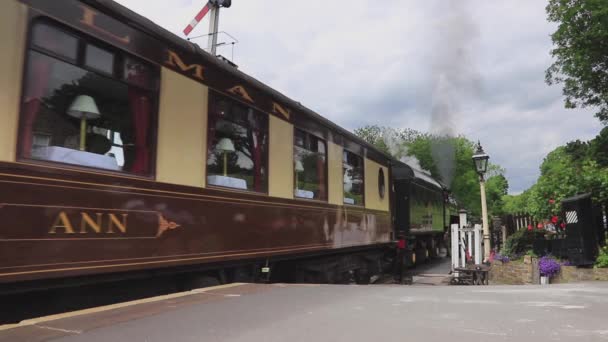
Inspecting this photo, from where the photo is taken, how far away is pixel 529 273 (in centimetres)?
788

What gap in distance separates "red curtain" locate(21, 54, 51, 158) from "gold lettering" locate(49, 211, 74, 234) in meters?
0.45

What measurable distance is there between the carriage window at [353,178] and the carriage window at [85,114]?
4673mm

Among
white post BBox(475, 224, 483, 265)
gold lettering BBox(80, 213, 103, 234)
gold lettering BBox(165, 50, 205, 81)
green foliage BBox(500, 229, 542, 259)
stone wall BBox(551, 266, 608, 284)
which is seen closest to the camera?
gold lettering BBox(80, 213, 103, 234)

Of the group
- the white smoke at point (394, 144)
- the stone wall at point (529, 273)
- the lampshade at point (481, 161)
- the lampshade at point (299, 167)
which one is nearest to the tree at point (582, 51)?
the lampshade at point (481, 161)

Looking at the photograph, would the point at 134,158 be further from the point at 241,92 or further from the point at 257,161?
the point at 257,161

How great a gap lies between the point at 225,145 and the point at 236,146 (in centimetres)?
18

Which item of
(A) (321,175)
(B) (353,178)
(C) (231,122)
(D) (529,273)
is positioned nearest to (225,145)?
(C) (231,122)

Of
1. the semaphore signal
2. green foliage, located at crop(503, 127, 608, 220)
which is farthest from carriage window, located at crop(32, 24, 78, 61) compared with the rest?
green foliage, located at crop(503, 127, 608, 220)

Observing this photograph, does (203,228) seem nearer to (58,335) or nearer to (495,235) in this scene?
(58,335)

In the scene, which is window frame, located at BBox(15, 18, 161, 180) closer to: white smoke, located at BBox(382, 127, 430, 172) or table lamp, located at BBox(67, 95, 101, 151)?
table lamp, located at BBox(67, 95, 101, 151)

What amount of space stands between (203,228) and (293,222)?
6.16 ft

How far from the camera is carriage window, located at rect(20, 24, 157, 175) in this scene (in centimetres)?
302

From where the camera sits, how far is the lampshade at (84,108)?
3.29 metres

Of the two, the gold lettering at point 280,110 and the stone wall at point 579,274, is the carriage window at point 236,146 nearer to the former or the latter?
the gold lettering at point 280,110
